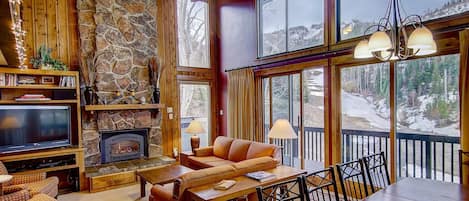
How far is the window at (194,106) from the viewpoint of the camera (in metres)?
6.82

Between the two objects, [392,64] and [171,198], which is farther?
[392,64]

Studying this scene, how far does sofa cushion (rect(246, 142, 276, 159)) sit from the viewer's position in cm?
432

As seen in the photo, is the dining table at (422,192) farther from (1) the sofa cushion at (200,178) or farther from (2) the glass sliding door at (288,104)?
(2) the glass sliding door at (288,104)

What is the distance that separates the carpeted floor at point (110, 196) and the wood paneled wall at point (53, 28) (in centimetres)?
237

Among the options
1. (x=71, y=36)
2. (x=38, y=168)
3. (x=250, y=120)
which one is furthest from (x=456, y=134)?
(x=71, y=36)

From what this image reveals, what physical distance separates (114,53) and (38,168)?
250cm

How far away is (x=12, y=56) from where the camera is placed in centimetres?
437

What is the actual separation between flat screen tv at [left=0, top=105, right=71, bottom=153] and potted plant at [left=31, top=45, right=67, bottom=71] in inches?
27.3

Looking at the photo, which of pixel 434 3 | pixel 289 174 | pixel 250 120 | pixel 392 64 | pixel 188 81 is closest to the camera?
pixel 289 174

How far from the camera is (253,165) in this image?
11.0 feet

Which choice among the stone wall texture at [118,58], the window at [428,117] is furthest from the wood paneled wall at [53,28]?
the window at [428,117]

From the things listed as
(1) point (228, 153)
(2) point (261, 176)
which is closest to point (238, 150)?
(1) point (228, 153)

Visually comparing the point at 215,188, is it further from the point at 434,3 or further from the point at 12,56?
the point at 12,56

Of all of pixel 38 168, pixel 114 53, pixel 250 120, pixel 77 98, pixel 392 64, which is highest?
pixel 114 53
